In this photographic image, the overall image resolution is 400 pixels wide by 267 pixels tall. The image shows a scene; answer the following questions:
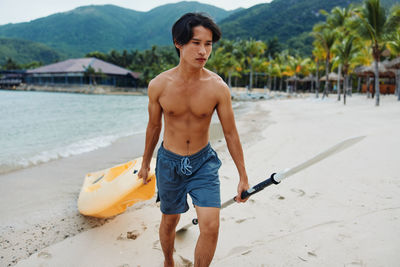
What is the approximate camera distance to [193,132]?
85.0 inches

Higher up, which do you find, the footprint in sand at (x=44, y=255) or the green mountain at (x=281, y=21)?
the green mountain at (x=281, y=21)

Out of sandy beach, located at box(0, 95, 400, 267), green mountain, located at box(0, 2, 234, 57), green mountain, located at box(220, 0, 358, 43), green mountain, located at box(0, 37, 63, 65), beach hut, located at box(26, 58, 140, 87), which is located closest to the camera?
sandy beach, located at box(0, 95, 400, 267)

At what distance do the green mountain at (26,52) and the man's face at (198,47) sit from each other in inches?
5032

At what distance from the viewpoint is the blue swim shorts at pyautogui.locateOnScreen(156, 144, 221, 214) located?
6.71 feet

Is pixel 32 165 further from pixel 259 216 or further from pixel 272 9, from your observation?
pixel 272 9

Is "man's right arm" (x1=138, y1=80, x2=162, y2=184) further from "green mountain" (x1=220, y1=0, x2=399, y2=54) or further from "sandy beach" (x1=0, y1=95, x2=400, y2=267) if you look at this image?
"green mountain" (x1=220, y1=0, x2=399, y2=54)

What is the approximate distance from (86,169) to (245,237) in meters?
4.63

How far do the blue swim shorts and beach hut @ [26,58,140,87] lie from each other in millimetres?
67105

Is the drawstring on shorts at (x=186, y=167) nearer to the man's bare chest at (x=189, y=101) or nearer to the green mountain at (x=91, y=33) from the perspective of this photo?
the man's bare chest at (x=189, y=101)

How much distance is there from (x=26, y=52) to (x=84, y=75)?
68.6m

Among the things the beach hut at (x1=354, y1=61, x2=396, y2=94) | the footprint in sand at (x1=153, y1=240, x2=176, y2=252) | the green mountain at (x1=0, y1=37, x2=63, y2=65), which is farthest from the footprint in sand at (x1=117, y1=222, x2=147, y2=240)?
the green mountain at (x1=0, y1=37, x2=63, y2=65)

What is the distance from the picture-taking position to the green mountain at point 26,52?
111m

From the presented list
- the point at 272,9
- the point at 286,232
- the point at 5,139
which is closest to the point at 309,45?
the point at 272,9

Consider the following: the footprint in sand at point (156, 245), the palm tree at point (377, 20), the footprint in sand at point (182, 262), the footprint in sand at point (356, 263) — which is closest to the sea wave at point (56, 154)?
the footprint in sand at point (156, 245)
